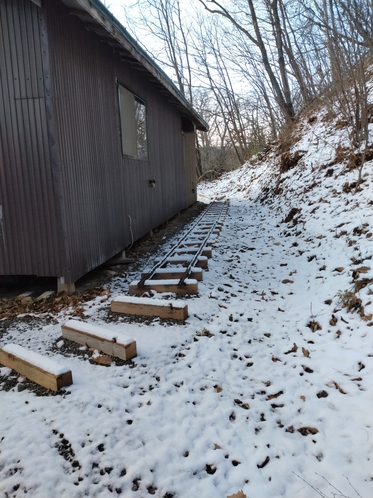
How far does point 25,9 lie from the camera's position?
4.09 meters

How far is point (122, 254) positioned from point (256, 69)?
17.0 m

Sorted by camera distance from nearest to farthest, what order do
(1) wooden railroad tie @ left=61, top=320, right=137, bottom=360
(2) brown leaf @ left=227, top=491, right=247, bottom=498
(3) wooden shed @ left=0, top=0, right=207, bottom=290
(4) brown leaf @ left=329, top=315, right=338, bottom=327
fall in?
(2) brown leaf @ left=227, top=491, right=247, bottom=498 < (1) wooden railroad tie @ left=61, top=320, right=137, bottom=360 < (4) brown leaf @ left=329, top=315, right=338, bottom=327 < (3) wooden shed @ left=0, top=0, right=207, bottom=290

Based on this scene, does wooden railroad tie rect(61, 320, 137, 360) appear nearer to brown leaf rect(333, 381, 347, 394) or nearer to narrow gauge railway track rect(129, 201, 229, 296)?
narrow gauge railway track rect(129, 201, 229, 296)

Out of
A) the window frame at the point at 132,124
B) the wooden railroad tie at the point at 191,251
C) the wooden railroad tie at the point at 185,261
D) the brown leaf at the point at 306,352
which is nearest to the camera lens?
the brown leaf at the point at 306,352

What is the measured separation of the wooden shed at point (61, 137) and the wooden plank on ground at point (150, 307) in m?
1.02

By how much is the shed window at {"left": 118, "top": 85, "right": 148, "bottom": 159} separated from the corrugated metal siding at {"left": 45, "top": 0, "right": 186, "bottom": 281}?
0.18 metres

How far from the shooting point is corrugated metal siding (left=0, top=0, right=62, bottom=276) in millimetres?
4148

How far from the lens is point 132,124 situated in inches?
283

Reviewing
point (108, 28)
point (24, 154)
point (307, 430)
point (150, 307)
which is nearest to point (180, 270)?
point (150, 307)

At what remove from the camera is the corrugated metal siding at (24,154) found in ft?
13.6

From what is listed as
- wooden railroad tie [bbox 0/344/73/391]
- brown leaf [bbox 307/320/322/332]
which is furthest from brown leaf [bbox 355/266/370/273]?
wooden railroad tie [bbox 0/344/73/391]

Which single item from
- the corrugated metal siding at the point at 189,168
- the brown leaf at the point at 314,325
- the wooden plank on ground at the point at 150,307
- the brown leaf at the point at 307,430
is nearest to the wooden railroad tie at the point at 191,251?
the wooden plank on ground at the point at 150,307

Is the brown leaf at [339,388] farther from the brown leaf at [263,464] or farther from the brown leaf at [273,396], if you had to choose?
Answer: the brown leaf at [263,464]

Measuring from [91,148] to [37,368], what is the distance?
3.57 metres
